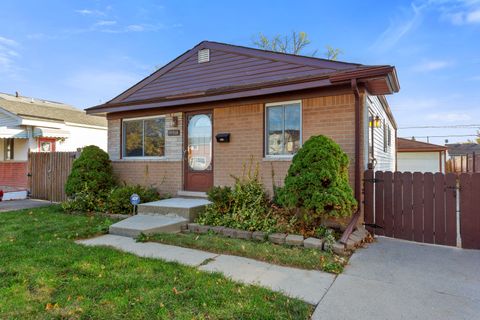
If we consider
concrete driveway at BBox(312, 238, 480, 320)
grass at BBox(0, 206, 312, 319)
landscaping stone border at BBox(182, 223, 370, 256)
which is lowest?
concrete driveway at BBox(312, 238, 480, 320)

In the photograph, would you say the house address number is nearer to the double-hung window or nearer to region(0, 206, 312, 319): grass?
the double-hung window

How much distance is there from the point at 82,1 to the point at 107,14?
4.85 ft

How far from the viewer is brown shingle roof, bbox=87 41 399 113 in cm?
580

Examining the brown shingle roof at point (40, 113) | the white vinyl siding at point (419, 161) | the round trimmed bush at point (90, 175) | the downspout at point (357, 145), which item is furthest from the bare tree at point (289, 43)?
the downspout at point (357, 145)

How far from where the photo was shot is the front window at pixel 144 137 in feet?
28.2

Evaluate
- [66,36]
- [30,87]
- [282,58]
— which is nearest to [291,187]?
[282,58]

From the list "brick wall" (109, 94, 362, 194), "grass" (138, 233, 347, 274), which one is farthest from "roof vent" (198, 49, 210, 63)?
"grass" (138, 233, 347, 274)

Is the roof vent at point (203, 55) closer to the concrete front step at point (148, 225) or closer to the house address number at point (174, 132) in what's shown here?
the house address number at point (174, 132)

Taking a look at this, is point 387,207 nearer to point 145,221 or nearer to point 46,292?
point 145,221

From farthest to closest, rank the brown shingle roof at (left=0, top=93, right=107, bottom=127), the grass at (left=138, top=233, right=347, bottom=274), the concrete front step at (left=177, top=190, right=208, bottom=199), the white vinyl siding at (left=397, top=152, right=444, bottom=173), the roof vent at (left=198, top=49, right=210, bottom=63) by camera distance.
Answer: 1. the white vinyl siding at (left=397, top=152, right=444, bottom=173)
2. the brown shingle roof at (left=0, top=93, right=107, bottom=127)
3. the roof vent at (left=198, top=49, right=210, bottom=63)
4. the concrete front step at (left=177, top=190, right=208, bottom=199)
5. the grass at (left=138, top=233, right=347, bottom=274)

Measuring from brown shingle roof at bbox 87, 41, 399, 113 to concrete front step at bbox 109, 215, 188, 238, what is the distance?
3.11 meters

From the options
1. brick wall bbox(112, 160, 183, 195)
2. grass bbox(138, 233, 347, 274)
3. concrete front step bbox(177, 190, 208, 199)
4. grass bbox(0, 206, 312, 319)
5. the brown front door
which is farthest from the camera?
brick wall bbox(112, 160, 183, 195)

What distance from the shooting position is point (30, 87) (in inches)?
843

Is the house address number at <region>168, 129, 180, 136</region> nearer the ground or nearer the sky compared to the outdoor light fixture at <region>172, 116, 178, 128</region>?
nearer the ground
